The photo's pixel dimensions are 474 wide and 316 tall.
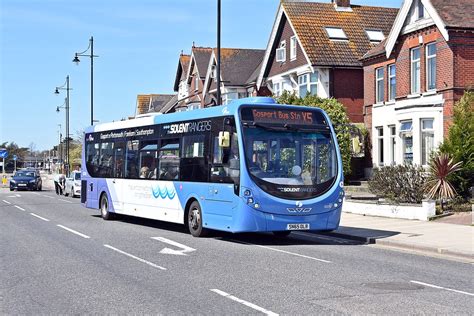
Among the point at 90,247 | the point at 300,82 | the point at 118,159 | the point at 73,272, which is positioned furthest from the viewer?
the point at 300,82

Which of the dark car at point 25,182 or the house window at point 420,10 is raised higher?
the house window at point 420,10

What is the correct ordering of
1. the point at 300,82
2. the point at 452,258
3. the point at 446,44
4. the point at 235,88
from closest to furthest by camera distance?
1. the point at 452,258
2. the point at 446,44
3. the point at 300,82
4. the point at 235,88

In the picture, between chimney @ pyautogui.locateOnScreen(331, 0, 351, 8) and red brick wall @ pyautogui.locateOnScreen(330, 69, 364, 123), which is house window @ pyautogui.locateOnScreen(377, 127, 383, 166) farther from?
chimney @ pyautogui.locateOnScreen(331, 0, 351, 8)

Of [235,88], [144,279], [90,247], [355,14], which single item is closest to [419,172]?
[90,247]

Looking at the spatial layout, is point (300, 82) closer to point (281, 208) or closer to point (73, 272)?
point (281, 208)

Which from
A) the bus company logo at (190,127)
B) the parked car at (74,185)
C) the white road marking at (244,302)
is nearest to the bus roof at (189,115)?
the bus company logo at (190,127)

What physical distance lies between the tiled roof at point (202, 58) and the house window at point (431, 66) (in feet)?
97.3

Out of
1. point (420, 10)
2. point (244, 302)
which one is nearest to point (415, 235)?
point (244, 302)

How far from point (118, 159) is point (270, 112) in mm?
7644

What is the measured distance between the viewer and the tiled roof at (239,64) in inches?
2020

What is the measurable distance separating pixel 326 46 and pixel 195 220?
23828mm

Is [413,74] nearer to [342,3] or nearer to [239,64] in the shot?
[342,3]

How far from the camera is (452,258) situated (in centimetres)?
1350

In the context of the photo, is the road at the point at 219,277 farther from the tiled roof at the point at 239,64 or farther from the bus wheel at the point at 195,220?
the tiled roof at the point at 239,64
